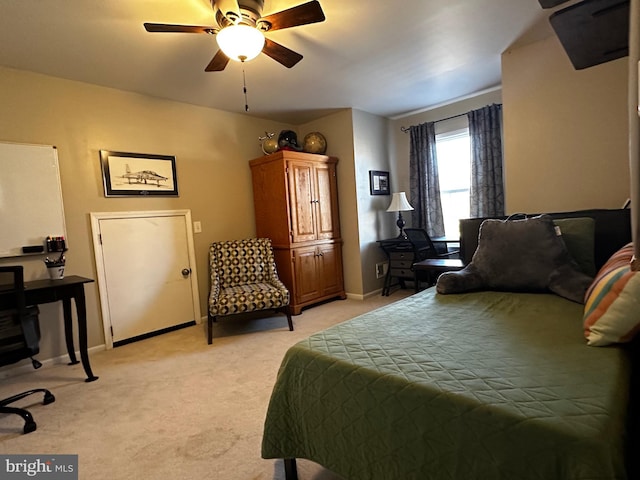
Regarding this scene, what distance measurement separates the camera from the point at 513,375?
3.17 ft

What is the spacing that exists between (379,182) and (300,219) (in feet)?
4.57

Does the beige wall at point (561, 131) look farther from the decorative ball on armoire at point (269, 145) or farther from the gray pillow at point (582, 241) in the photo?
the decorative ball on armoire at point (269, 145)

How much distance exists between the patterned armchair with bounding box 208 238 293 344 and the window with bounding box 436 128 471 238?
8.07 feet

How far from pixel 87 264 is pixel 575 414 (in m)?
3.51

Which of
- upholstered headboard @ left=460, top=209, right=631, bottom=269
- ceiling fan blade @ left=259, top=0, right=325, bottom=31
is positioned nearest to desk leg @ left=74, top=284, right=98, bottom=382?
ceiling fan blade @ left=259, top=0, right=325, bottom=31

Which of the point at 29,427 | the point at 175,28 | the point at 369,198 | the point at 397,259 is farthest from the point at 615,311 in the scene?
the point at 369,198

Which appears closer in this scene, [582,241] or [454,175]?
[582,241]

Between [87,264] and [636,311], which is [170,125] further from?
[636,311]

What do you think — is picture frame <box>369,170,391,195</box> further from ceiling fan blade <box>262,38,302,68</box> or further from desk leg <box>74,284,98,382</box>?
desk leg <box>74,284,98,382</box>

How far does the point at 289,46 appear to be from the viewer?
2572 millimetres

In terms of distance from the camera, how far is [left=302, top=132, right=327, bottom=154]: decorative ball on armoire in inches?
168

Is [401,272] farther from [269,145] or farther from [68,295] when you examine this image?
[68,295]

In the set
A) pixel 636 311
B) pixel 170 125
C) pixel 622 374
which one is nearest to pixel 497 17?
pixel 636 311

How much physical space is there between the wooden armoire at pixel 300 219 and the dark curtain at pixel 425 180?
116cm
